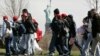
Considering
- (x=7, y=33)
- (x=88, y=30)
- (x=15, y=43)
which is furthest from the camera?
(x=15, y=43)

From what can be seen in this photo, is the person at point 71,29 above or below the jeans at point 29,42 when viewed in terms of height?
above

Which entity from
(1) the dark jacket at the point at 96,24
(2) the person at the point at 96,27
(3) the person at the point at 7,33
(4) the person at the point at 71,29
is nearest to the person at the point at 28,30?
(3) the person at the point at 7,33

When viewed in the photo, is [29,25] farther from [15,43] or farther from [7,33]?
[15,43]

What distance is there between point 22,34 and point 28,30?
2.10 feet

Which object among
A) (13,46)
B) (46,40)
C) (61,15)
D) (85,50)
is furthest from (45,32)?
(85,50)

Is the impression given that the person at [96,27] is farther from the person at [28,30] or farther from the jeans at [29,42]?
the jeans at [29,42]

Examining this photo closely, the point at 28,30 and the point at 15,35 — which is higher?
the point at 28,30

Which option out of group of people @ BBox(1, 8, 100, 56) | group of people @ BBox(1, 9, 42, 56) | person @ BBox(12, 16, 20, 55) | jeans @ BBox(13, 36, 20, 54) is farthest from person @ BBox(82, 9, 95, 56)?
jeans @ BBox(13, 36, 20, 54)

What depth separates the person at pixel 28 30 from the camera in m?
27.0

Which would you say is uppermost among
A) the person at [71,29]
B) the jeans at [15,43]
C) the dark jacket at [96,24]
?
the dark jacket at [96,24]

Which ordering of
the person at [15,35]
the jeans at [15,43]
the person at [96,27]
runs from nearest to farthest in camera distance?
the person at [96,27]
the person at [15,35]
the jeans at [15,43]

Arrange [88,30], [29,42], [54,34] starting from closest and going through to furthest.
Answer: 1. [88,30]
2. [54,34]
3. [29,42]

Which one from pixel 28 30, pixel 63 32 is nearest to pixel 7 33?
pixel 28 30

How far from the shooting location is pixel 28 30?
2722 centimetres
